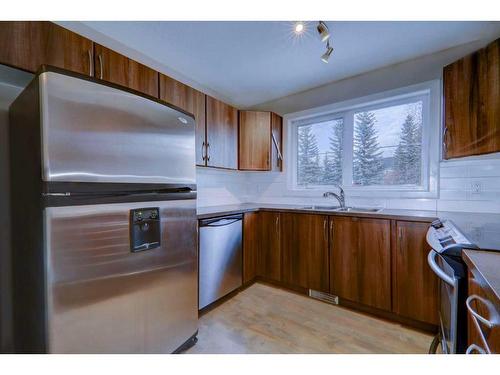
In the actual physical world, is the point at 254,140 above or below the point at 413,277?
above

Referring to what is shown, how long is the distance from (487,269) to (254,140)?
2256 mm

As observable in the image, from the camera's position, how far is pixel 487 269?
0.65 metres

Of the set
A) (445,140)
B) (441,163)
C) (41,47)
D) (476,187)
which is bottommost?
(476,187)

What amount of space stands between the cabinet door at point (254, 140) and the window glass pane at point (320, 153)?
0.51 metres

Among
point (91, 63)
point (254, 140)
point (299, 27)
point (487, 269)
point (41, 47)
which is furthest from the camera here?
point (254, 140)

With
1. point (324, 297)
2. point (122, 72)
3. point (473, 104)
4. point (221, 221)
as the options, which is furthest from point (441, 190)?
point (122, 72)

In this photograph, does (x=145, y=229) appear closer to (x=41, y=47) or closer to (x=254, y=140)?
(x=41, y=47)

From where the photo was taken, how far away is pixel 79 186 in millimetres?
906
